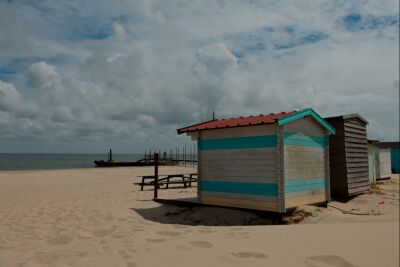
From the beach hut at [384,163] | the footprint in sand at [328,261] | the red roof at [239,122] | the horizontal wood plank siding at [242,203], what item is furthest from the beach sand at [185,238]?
the beach hut at [384,163]

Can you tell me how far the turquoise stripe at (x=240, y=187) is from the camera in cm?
893

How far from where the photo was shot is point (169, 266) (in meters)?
4.83

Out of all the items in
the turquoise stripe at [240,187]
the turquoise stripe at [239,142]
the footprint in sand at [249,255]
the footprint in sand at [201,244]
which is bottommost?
the footprint in sand at [201,244]

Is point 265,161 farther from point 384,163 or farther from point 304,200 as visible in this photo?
point 384,163

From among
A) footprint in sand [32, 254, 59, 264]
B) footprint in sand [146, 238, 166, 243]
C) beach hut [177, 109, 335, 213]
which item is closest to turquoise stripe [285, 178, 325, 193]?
beach hut [177, 109, 335, 213]

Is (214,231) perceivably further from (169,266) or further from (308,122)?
(308,122)

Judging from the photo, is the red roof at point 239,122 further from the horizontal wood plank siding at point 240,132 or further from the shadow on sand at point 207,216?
→ the shadow on sand at point 207,216

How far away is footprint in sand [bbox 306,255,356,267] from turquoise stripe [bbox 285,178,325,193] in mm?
3818

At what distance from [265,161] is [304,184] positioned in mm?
1623

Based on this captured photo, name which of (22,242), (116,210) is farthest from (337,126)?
(22,242)

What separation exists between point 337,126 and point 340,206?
3.05m

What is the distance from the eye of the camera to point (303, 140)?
9977 millimetres

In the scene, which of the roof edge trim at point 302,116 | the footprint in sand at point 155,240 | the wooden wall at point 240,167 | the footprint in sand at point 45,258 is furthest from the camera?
the wooden wall at point 240,167

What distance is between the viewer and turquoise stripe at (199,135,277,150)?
9.05 meters
